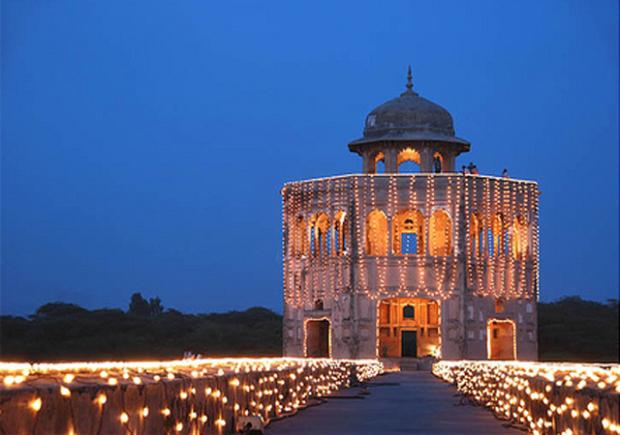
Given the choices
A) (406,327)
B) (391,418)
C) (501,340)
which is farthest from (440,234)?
(391,418)

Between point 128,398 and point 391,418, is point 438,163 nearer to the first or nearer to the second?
point 391,418

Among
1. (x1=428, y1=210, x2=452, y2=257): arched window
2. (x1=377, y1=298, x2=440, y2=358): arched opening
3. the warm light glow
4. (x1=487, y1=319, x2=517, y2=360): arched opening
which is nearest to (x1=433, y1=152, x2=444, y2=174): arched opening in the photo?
(x1=428, y1=210, x2=452, y2=257): arched window

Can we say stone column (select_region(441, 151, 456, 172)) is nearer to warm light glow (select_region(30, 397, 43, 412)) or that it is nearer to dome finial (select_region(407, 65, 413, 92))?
dome finial (select_region(407, 65, 413, 92))

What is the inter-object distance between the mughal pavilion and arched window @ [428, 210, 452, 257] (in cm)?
6

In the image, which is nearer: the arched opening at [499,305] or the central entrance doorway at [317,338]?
the arched opening at [499,305]

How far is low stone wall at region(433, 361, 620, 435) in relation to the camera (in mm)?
10555

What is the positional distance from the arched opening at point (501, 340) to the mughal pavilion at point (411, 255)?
0.06 meters

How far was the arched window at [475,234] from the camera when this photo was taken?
188 ft

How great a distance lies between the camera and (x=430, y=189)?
56.4m

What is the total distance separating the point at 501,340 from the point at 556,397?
46573 mm

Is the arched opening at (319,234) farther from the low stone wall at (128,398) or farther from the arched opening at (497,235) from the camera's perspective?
the low stone wall at (128,398)

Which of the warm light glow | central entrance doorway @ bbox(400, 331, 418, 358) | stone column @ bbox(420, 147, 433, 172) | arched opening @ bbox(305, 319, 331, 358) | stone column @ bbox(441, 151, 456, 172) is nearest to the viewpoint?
the warm light glow

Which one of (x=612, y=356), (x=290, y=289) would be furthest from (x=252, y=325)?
(x=290, y=289)

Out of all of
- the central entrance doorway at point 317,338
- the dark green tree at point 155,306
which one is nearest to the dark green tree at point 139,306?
the dark green tree at point 155,306
